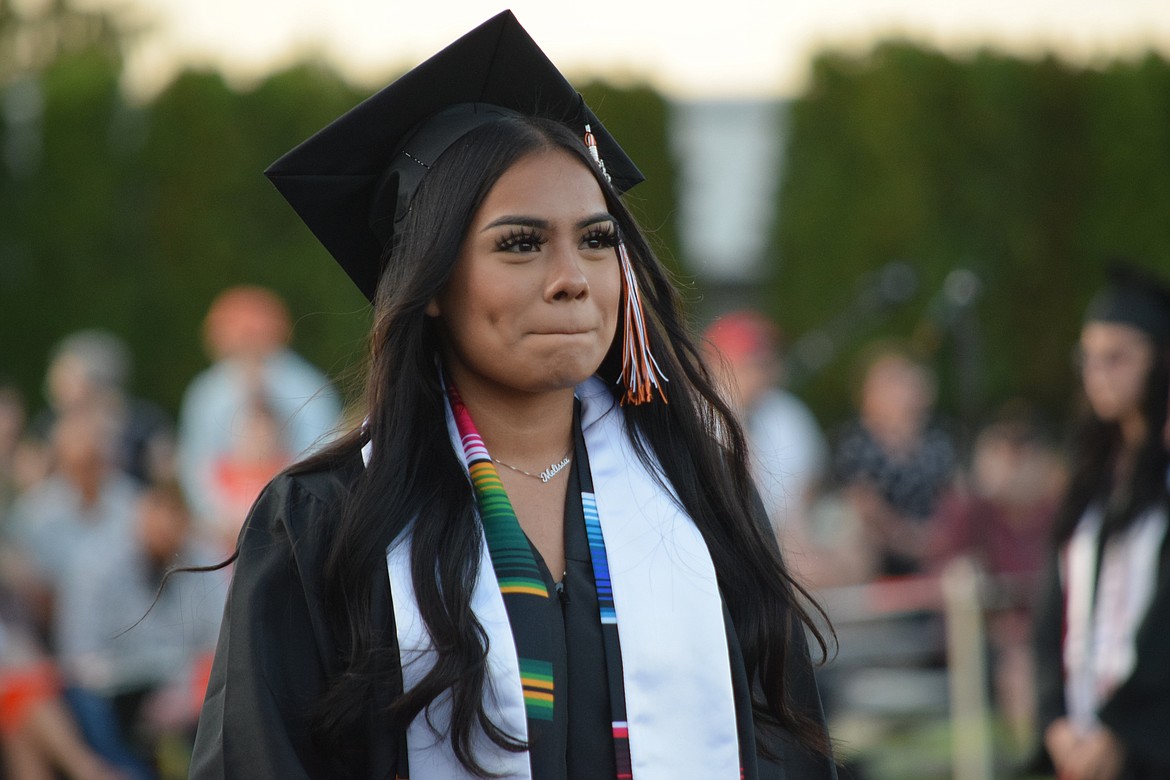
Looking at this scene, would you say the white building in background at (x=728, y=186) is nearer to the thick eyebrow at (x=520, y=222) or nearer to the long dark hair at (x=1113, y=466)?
the long dark hair at (x=1113, y=466)

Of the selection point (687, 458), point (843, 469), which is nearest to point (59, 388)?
point (843, 469)

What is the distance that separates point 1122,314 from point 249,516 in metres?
3.79

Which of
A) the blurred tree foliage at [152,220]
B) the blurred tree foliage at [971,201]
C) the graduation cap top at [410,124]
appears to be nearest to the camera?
the graduation cap top at [410,124]

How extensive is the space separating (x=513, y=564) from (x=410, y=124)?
76 centimetres

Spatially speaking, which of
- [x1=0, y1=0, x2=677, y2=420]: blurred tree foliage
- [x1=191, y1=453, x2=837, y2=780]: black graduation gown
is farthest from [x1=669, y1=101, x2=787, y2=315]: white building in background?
[x1=191, y1=453, x2=837, y2=780]: black graduation gown

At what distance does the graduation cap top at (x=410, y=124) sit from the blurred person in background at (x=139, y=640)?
3.98 meters

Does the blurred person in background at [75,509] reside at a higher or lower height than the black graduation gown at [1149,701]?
higher

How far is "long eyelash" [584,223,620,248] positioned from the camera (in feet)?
7.21

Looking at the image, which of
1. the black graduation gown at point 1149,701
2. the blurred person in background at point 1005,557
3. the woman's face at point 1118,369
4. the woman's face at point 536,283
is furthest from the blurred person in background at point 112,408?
the woman's face at point 536,283

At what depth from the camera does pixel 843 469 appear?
26.2 feet

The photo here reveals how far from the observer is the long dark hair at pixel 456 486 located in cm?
200

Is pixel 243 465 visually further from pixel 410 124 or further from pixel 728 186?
pixel 728 186

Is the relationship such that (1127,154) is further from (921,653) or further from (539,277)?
(539,277)

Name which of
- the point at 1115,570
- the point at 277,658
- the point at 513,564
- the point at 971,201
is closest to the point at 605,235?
the point at 513,564
